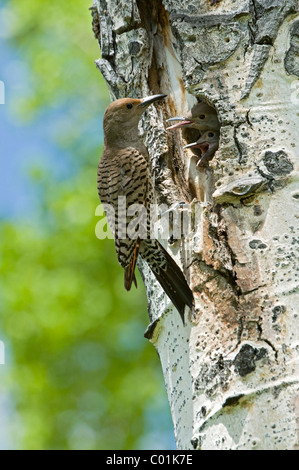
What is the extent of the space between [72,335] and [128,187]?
3044 millimetres

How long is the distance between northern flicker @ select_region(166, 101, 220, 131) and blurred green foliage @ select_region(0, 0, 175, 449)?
104 inches

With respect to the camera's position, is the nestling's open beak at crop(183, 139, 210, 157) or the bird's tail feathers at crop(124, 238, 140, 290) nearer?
the bird's tail feathers at crop(124, 238, 140, 290)

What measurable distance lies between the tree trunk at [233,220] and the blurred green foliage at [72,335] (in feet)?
10.0

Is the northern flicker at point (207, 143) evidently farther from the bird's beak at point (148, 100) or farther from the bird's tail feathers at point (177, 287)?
the bird's tail feathers at point (177, 287)

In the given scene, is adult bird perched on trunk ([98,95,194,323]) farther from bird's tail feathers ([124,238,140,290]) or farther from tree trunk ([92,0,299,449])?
tree trunk ([92,0,299,449])

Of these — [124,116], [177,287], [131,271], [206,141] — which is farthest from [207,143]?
[177,287]

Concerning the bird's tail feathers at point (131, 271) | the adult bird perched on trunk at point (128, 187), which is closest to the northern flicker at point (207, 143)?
the adult bird perched on trunk at point (128, 187)

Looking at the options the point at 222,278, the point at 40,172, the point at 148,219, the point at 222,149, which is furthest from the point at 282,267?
the point at 40,172

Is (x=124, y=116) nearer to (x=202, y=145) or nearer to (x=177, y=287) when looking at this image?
(x=202, y=145)

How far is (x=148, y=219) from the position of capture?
4.32 meters

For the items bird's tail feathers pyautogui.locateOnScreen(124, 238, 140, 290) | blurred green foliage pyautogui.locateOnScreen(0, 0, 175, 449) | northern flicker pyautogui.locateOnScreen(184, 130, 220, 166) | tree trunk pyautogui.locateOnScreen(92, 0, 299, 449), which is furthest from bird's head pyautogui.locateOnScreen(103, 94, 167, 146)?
blurred green foliage pyautogui.locateOnScreen(0, 0, 175, 449)

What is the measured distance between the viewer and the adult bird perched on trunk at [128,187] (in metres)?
4.07

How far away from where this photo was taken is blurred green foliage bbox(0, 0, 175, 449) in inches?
277

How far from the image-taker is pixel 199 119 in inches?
175
